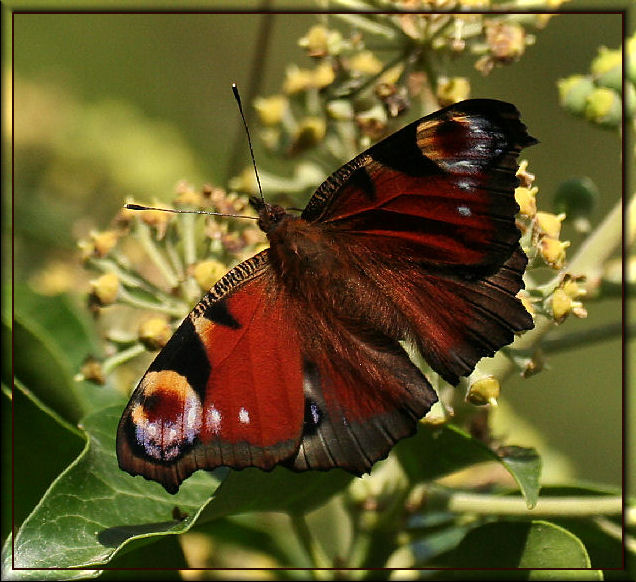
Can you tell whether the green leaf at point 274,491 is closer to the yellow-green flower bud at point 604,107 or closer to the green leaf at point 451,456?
the green leaf at point 451,456

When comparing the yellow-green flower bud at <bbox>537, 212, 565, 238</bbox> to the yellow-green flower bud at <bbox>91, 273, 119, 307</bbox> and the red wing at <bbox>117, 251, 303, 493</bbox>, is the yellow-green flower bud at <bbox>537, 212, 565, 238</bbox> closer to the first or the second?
the red wing at <bbox>117, 251, 303, 493</bbox>

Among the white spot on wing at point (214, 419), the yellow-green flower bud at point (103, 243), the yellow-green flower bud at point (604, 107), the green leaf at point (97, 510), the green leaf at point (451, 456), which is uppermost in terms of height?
the yellow-green flower bud at point (604, 107)

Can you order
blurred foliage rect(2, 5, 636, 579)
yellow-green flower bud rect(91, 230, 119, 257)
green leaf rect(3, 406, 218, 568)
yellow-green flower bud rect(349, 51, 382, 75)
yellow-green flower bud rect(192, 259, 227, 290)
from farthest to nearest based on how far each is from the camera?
yellow-green flower bud rect(349, 51, 382, 75), yellow-green flower bud rect(91, 230, 119, 257), yellow-green flower bud rect(192, 259, 227, 290), blurred foliage rect(2, 5, 636, 579), green leaf rect(3, 406, 218, 568)

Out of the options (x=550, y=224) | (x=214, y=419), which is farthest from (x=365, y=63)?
(x=214, y=419)

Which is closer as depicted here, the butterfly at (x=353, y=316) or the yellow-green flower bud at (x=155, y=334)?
the butterfly at (x=353, y=316)

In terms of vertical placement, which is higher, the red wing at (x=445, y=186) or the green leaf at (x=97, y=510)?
the red wing at (x=445, y=186)

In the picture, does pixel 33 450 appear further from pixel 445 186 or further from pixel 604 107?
pixel 604 107

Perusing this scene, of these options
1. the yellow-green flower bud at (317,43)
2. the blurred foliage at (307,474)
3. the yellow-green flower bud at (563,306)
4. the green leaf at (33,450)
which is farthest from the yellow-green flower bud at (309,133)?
the green leaf at (33,450)

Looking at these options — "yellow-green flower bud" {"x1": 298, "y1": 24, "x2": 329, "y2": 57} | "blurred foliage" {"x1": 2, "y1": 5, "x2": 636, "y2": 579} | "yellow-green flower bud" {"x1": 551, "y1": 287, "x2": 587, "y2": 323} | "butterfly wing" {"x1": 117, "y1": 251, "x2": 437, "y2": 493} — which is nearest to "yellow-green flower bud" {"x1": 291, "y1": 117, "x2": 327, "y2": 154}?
"blurred foliage" {"x1": 2, "y1": 5, "x2": 636, "y2": 579}
